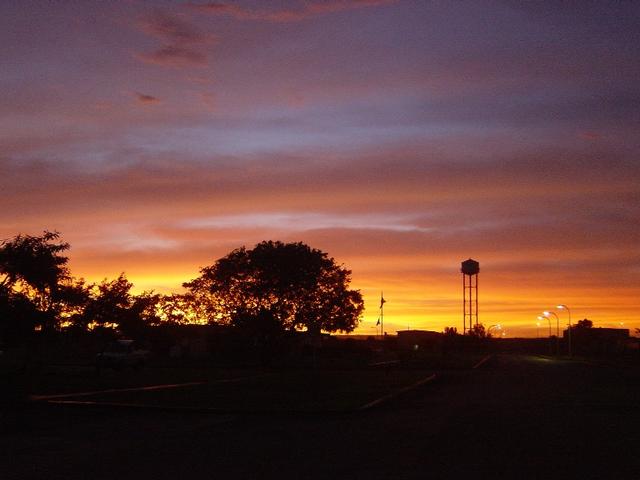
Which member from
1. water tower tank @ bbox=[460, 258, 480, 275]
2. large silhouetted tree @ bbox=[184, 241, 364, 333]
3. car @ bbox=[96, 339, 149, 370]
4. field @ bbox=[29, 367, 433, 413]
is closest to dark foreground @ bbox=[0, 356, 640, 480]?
field @ bbox=[29, 367, 433, 413]

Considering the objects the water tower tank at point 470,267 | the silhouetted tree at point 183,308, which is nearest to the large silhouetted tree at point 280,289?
the silhouetted tree at point 183,308

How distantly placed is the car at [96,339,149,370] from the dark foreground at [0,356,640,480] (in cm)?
2602

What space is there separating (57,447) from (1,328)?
20.9 metres

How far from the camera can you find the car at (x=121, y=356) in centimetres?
4806

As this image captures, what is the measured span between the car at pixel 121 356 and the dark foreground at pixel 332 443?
85.4 ft

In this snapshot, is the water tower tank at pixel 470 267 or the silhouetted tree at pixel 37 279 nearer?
the silhouetted tree at pixel 37 279

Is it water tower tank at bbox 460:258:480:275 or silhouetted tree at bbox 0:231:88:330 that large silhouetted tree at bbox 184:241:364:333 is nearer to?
silhouetted tree at bbox 0:231:88:330

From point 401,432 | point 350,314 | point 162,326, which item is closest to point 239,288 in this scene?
point 350,314

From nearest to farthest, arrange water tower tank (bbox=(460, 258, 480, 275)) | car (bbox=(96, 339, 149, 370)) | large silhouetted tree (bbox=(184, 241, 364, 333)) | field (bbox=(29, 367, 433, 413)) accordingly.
Answer: field (bbox=(29, 367, 433, 413)), car (bbox=(96, 339, 149, 370)), large silhouetted tree (bbox=(184, 241, 364, 333)), water tower tank (bbox=(460, 258, 480, 275))

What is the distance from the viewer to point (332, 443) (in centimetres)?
1505

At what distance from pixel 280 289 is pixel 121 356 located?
752 inches

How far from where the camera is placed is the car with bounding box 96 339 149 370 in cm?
4806

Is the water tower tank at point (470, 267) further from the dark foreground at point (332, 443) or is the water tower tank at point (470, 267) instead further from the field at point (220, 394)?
the dark foreground at point (332, 443)

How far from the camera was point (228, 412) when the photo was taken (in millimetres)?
21438
